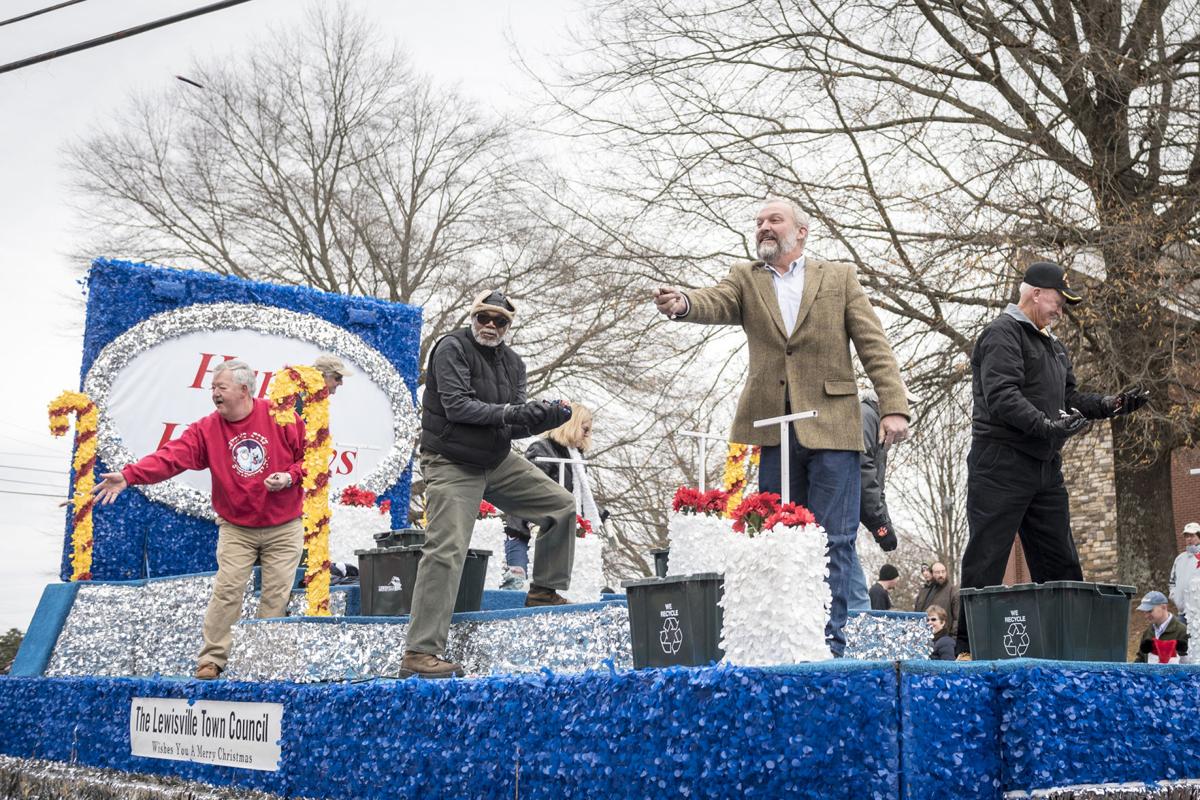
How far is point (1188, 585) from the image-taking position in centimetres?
555

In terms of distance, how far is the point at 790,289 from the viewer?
505 cm

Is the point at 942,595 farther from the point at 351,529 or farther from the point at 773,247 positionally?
the point at 773,247

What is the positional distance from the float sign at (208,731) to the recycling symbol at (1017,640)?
3270 millimetres

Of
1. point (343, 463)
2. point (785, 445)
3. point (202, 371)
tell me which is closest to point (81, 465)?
point (202, 371)

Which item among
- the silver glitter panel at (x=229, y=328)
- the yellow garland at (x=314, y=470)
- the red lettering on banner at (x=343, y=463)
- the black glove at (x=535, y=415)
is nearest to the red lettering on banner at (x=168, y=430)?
the silver glitter panel at (x=229, y=328)

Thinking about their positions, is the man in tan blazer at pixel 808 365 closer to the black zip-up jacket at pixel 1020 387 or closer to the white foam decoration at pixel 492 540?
the black zip-up jacket at pixel 1020 387

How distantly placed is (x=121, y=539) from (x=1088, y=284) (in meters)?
9.46

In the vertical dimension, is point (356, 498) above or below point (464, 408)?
below

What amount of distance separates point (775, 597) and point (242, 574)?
13.3 ft

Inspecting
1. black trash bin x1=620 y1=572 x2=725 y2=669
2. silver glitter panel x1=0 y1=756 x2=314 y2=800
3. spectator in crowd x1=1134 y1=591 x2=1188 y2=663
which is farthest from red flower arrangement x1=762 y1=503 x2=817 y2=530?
spectator in crowd x1=1134 y1=591 x2=1188 y2=663

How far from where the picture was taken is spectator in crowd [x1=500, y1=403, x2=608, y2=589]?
9883 mm

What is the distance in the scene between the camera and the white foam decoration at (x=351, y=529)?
10.1 metres

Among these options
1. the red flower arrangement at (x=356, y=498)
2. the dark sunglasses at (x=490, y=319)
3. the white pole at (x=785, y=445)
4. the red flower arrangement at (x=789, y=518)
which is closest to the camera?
the red flower arrangement at (x=789, y=518)

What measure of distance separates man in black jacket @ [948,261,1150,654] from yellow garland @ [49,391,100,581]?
6.69 m
